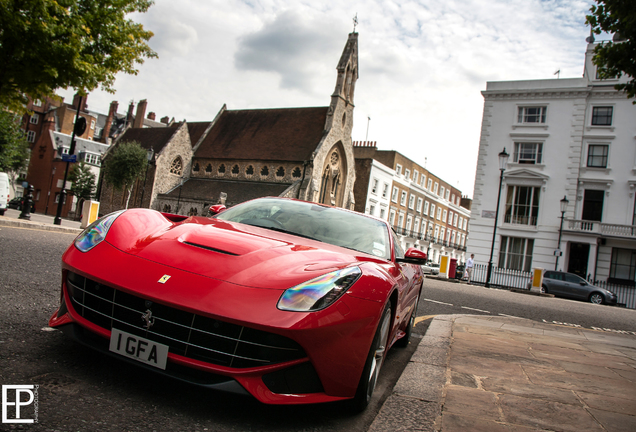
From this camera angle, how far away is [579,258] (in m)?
26.8

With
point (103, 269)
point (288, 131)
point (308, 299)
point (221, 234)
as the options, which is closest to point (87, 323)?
point (103, 269)

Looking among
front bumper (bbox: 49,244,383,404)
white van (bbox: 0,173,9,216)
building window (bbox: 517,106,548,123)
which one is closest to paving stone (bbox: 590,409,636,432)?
front bumper (bbox: 49,244,383,404)

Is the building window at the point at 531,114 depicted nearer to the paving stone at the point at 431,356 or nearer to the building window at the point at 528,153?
the building window at the point at 528,153

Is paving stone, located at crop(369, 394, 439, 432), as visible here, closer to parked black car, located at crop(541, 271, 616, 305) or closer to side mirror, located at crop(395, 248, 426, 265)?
side mirror, located at crop(395, 248, 426, 265)

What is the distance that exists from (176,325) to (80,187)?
2202 inches

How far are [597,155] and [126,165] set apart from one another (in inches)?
1610

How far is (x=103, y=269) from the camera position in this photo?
2.42 meters

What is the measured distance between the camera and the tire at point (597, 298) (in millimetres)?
21516

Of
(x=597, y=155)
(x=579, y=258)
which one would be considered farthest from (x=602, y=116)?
(x=579, y=258)

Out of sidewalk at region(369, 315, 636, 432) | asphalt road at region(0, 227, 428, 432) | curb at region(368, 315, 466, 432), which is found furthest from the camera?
sidewalk at region(369, 315, 636, 432)

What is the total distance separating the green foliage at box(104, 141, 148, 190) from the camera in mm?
46156

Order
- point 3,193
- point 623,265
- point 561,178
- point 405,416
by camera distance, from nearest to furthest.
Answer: point 405,416 < point 3,193 < point 623,265 < point 561,178

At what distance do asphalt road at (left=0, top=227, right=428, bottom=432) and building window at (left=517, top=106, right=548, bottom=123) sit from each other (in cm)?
2966

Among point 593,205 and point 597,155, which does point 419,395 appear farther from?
point 597,155
